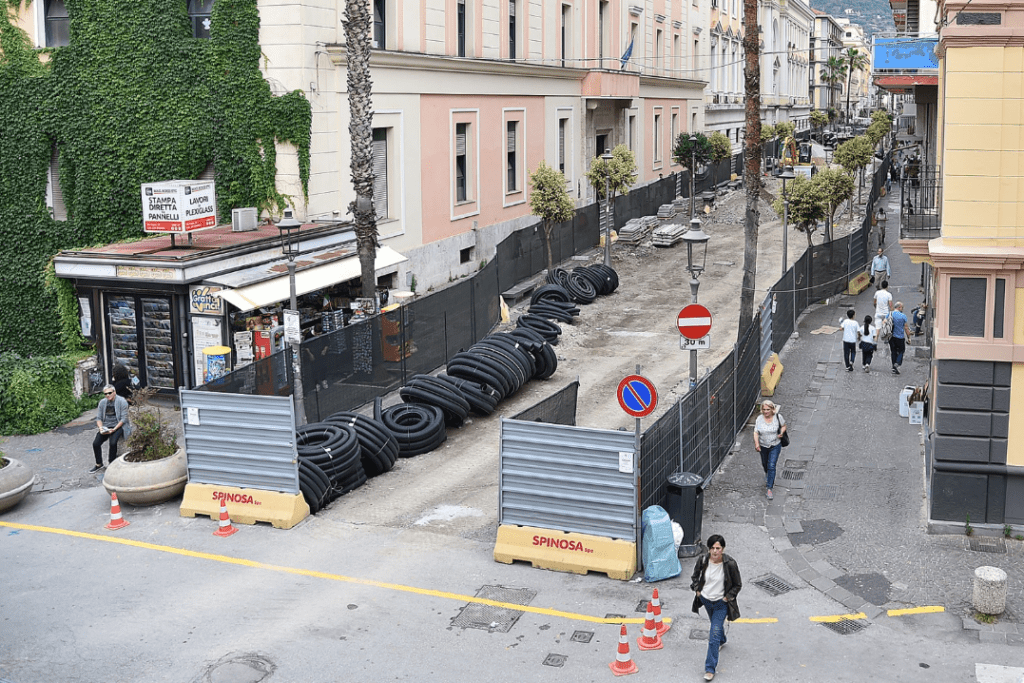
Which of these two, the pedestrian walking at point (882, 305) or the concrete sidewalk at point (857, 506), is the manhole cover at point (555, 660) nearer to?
the concrete sidewalk at point (857, 506)

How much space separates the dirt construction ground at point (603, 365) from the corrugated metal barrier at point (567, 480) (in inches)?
51.9

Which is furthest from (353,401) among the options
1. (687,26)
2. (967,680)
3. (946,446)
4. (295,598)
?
(687,26)

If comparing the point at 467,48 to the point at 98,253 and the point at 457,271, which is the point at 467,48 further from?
the point at 98,253

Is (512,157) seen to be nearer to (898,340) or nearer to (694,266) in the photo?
(898,340)

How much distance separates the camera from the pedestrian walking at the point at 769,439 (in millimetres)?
16625

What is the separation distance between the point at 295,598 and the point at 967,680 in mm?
7588

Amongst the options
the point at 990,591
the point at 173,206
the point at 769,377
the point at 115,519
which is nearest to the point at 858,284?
the point at 769,377

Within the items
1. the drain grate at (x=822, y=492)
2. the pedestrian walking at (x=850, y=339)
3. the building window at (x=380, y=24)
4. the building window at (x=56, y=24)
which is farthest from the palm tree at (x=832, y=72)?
the drain grate at (x=822, y=492)

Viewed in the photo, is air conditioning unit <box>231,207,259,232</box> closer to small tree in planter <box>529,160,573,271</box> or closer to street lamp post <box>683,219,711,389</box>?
small tree in planter <box>529,160,573,271</box>

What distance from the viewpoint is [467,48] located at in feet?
113

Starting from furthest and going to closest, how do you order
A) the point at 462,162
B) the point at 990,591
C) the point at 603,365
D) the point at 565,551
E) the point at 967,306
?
the point at 462,162, the point at 603,365, the point at 967,306, the point at 565,551, the point at 990,591

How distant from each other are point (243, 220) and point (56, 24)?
7493mm

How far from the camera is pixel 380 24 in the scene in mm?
29719

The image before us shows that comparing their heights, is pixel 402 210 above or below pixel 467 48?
below
